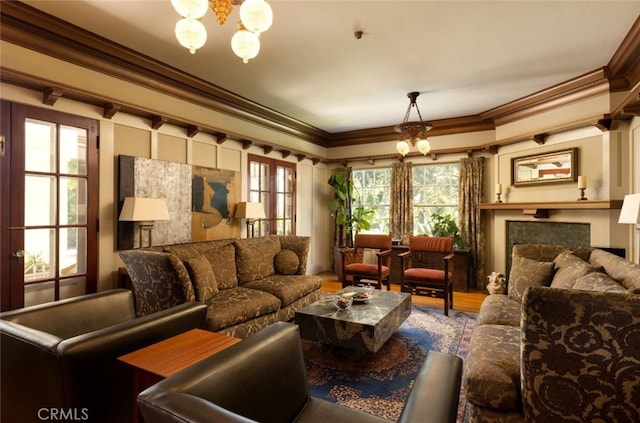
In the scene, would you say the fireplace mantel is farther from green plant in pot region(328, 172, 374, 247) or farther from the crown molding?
green plant in pot region(328, 172, 374, 247)

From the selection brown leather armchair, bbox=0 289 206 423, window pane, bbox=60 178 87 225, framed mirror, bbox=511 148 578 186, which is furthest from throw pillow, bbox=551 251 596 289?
window pane, bbox=60 178 87 225

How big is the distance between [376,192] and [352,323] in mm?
4377

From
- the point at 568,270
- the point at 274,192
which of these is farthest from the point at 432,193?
the point at 568,270

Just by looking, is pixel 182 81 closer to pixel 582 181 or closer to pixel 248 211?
pixel 248 211

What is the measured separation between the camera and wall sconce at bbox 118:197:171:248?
3.14m

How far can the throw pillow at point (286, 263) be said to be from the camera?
13.9ft

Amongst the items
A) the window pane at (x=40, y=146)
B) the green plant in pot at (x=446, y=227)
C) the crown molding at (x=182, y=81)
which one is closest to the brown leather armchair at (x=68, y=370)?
the window pane at (x=40, y=146)

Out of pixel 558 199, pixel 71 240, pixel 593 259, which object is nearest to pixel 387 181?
pixel 558 199

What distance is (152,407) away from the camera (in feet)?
3.06

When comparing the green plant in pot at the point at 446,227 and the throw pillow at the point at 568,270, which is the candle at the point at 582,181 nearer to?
the throw pillow at the point at 568,270

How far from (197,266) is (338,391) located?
1.63 metres

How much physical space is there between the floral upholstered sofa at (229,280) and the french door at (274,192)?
1.14 meters

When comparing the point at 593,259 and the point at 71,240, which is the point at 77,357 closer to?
the point at 71,240

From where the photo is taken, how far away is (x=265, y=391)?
4.27 feet
